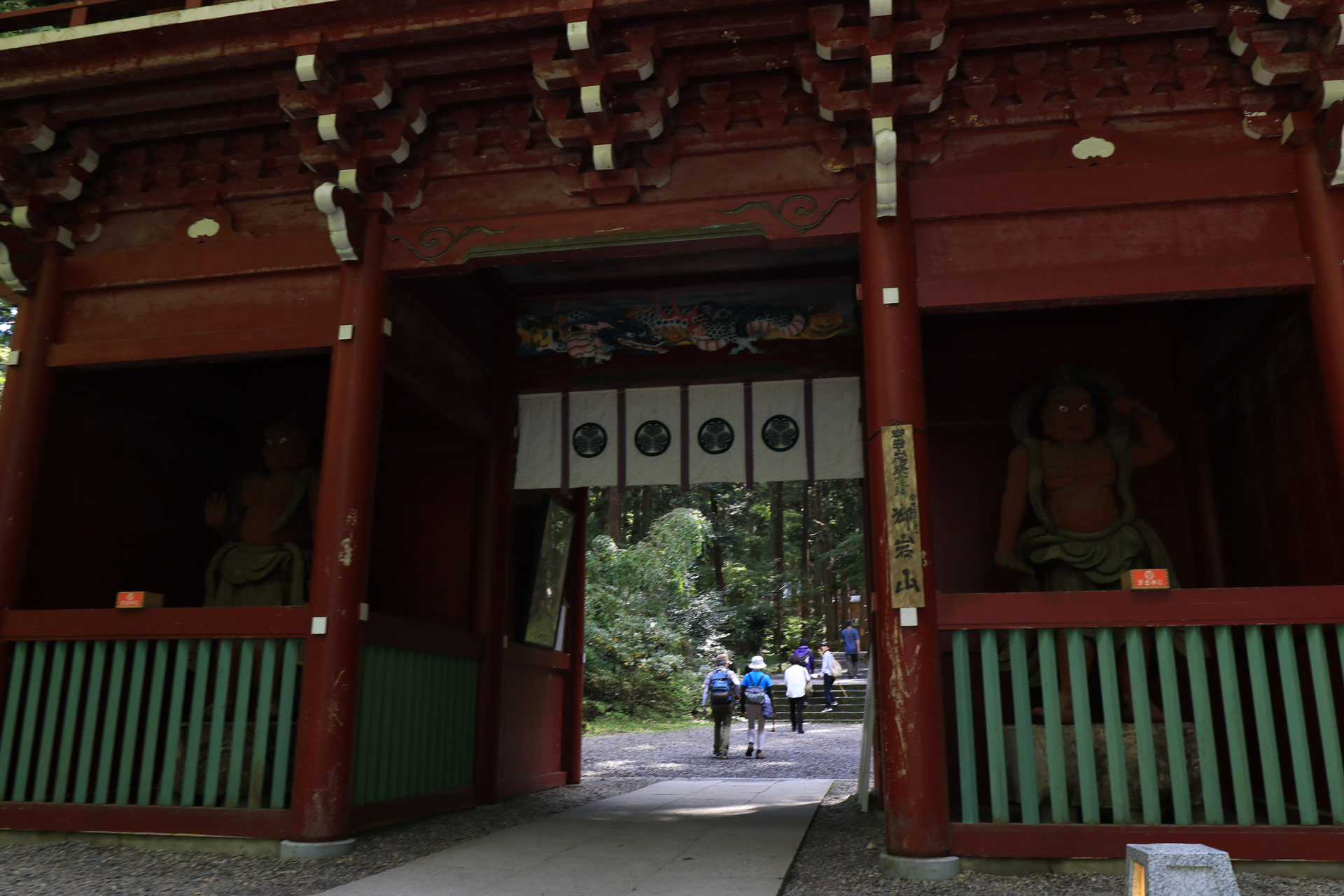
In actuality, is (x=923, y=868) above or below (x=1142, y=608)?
below

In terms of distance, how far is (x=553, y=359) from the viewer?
7.26m

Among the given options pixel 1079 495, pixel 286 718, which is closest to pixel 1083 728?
pixel 1079 495

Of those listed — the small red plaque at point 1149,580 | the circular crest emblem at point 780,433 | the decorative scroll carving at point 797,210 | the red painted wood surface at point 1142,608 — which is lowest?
the red painted wood surface at point 1142,608

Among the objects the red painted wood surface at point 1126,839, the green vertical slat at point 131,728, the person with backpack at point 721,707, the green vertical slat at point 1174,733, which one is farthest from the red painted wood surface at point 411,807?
the person with backpack at point 721,707

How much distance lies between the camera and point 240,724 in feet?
15.8

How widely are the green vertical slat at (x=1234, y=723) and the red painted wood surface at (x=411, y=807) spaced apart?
427 centimetres

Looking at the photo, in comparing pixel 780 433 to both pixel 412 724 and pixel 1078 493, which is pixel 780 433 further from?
pixel 412 724

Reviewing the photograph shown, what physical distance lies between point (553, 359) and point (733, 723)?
11693 millimetres

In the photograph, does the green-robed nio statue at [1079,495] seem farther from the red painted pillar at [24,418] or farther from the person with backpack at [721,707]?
the person with backpack at [721,707]

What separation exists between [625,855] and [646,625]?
48.0 ft

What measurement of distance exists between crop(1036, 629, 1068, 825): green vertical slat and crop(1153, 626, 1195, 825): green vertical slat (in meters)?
0.44

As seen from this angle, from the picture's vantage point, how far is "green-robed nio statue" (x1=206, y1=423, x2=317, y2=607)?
5996 mm

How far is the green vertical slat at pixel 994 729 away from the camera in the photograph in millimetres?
4180

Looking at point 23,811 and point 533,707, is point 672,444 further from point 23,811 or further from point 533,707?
point 23,811
